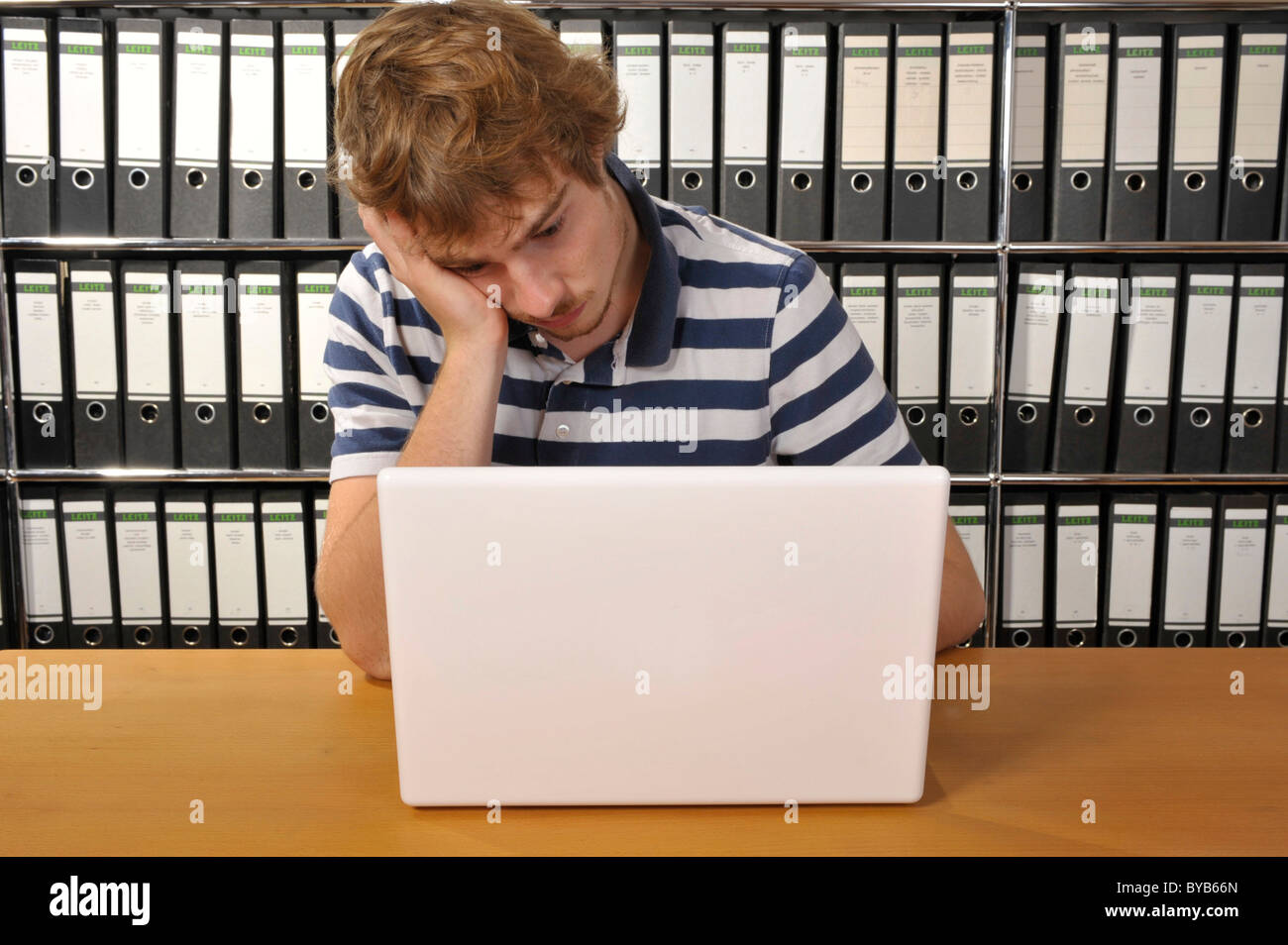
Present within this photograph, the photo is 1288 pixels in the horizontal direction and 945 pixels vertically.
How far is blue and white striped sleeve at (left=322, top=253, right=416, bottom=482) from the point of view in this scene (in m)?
1.09

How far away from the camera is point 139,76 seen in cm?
170

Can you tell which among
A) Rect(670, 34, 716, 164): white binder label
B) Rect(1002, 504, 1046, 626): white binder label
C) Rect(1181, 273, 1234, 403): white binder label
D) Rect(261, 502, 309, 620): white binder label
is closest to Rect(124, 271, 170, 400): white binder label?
Rect(261, 502, 309, 620): white binder label

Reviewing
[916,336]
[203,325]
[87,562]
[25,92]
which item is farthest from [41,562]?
[916,336]

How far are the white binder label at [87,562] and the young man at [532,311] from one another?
37.8 inches

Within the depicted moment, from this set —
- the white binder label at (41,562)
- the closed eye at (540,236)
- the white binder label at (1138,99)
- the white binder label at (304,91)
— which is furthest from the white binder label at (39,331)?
the white binder label at (1138,99)

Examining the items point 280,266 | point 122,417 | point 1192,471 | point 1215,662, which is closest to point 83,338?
point 122,417

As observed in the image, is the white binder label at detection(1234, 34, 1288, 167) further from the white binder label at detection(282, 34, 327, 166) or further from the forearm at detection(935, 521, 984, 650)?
the white binder label at detection(282, 34, 327, 166)

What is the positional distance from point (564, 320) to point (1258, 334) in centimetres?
135

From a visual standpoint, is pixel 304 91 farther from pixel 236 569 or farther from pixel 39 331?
pixel 236 569

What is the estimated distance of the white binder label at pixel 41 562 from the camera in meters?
1.86

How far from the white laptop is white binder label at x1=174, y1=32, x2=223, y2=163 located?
4.55 ft

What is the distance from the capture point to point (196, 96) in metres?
1.71
